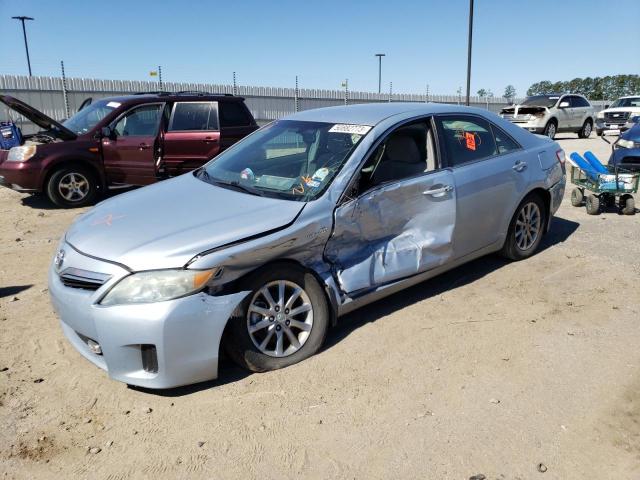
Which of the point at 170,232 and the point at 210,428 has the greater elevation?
the point at 170,232

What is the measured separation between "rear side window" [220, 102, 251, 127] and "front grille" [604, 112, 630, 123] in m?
18.9

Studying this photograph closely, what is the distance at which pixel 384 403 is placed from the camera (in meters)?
3.04

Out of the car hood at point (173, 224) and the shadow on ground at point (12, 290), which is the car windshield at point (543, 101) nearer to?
the car hood at point (173, 224)

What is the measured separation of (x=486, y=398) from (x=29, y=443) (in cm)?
245

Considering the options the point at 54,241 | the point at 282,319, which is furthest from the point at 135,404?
the point at 54,241

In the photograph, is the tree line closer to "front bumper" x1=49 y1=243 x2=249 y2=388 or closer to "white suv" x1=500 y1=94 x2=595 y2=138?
"white suv" x1=500 y1=94 x2=595 y2=138

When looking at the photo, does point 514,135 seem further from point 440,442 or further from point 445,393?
point 440,442

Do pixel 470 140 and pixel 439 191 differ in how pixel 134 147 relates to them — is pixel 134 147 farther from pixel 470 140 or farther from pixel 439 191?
pixel 439 191

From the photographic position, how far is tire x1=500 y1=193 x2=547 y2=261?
5094 millimetres

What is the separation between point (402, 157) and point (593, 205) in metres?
4.31

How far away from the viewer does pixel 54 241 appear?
6270 millimetres

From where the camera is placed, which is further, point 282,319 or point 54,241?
point 54,241

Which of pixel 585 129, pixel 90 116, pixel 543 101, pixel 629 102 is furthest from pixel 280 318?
pixel 629 102

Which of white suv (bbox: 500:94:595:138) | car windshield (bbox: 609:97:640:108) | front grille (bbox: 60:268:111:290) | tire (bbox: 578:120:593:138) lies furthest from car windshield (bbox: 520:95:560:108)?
front grille (bbox: 60:268:111:290)
